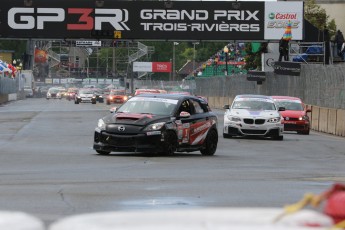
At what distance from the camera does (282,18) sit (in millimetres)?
61594

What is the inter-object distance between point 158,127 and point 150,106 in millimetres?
1061

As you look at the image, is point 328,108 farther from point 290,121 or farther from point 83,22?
point 83,22

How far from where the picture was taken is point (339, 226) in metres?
3.32

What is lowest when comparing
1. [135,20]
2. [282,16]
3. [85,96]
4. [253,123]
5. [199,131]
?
[85,96]

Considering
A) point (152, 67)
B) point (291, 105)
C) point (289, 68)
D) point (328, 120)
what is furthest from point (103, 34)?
point (152, 67)

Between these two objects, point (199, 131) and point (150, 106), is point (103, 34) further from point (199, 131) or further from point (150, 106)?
point (150, 106)

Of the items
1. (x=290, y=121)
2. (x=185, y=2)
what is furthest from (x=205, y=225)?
(x=185, y=2)

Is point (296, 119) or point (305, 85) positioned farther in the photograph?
point (305, 85)

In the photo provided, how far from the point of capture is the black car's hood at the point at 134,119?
21656mm

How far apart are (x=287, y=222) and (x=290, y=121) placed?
3540cm

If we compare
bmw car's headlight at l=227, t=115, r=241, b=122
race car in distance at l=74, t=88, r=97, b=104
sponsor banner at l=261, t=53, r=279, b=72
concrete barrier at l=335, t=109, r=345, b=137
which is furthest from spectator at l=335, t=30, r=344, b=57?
race car in distance at l=74, t=88, r=97, b=104

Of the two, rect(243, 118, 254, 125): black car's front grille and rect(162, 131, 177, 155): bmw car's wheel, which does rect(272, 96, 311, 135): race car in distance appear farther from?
rect(162, 131, 177, 155): bmw car's wheel

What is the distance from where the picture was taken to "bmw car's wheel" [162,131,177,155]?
2175cm

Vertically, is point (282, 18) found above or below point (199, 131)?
above
